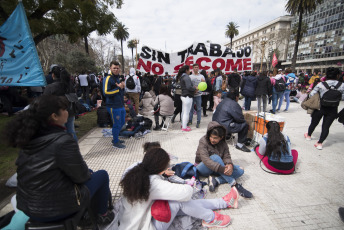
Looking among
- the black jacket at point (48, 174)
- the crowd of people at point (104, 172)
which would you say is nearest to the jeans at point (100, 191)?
the crowd of people at point (104, 172)

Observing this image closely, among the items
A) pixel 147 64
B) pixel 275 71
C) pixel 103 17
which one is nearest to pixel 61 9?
pixel 103 17

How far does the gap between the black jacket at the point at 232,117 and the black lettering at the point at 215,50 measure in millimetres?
3338

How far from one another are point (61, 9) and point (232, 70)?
23.0 feet

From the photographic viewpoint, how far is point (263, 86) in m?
6.51

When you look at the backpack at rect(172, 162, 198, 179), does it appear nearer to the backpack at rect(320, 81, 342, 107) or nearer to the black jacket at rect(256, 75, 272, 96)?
the backpack at rect(320, 81, 342, 107)

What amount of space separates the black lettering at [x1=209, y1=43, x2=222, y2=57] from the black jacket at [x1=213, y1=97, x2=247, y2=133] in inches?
131

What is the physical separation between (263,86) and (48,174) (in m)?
6.95

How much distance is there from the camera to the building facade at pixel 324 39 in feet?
119

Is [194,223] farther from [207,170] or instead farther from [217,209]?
[207,170]

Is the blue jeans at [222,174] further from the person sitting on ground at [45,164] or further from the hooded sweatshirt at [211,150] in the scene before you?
the person sitting on ground at [45,164]

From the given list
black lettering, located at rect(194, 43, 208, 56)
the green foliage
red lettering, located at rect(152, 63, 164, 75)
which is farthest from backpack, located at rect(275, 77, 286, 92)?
the green foliage

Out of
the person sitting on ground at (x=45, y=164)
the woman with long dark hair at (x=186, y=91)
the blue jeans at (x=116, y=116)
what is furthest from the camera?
the woman with long dark hair at (x=186, y=91)

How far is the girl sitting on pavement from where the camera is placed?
2.61 m

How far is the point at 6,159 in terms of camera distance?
3.50 m
